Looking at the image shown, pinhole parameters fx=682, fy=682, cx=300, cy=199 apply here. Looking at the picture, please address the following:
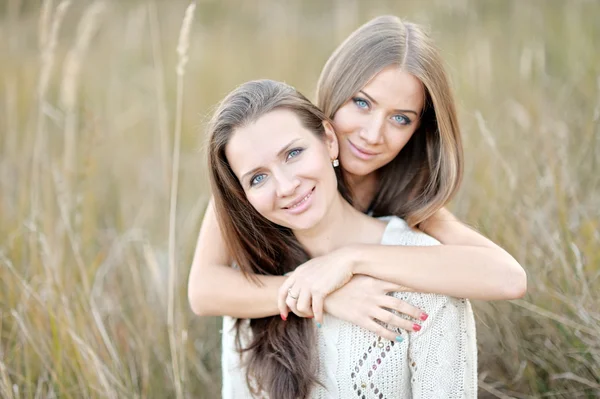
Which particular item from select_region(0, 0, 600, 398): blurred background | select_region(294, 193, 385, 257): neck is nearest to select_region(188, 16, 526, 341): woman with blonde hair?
select_region(294, 193, 385, 257): neck

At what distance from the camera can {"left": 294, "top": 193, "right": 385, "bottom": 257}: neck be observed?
2039 mm

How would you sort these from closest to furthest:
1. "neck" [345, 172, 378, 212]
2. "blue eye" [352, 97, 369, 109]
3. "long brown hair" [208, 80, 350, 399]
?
1. "long brown hair" [208, 80, 350, 399]
2. "blue eye" [352, 97, 369, 109]
3. "neck" [345, 172, 378, 212]

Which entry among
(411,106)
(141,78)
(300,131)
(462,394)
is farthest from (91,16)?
(141,78)

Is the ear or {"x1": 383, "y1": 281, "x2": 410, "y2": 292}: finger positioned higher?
the ear

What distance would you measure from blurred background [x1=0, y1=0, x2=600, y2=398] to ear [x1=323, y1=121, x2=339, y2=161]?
1.65 feet

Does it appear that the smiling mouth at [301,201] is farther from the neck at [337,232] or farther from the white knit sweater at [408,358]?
the white knit sweater at [408,358]

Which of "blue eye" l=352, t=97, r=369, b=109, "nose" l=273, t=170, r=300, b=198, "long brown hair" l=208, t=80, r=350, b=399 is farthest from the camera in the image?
"blue eye" l=352, t=97, r=369, b=109

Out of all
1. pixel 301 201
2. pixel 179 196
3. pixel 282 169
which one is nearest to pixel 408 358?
pixel 301 201

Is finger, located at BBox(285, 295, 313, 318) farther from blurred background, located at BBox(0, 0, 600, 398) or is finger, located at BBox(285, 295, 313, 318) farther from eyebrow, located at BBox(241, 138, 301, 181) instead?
blurred background, located at BBox(0, 0, 600, 398)

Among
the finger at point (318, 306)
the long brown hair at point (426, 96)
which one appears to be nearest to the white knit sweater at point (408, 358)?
the finger at point (318, 306)

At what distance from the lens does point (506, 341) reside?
241 centimetres

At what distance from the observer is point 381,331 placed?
72.9 inches

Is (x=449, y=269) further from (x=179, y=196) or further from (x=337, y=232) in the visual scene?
(x=179, y=196)

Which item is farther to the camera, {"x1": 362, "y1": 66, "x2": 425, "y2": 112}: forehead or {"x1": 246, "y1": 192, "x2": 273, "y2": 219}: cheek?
{"x1": 362, "y1": 66, "x2": 425, "y2": 112}: forehead
